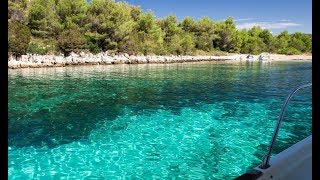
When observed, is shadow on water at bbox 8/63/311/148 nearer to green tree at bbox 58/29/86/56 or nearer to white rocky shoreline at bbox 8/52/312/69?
white rocky shoreline at bbox 8/52/312/69

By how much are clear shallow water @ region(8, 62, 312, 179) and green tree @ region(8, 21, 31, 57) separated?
Answer: 54.9 feet

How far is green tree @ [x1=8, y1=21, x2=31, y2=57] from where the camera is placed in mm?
32188

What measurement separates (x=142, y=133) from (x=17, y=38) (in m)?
28.6

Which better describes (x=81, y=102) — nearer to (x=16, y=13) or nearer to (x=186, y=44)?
(x=16, y=13)

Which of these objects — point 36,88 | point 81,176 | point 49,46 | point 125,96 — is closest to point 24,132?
point 81,176

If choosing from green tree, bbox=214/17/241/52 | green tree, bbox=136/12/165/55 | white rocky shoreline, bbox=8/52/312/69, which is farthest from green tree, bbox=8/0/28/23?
green tree, bbox=214/17/241/52

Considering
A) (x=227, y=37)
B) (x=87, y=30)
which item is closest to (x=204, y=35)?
(x=227, y=37)

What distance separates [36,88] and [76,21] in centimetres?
2788

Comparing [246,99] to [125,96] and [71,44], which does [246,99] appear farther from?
[71,44]

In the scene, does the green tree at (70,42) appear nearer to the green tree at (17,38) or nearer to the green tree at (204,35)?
the green tree at (17,38)

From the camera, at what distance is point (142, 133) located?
32.9 feet

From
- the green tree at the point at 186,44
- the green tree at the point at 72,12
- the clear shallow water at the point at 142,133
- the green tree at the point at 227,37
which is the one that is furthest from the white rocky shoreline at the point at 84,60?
the green tree at the point at 227,37

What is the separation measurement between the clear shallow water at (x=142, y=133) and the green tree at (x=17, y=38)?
1672 cm

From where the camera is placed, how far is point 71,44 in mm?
39625
